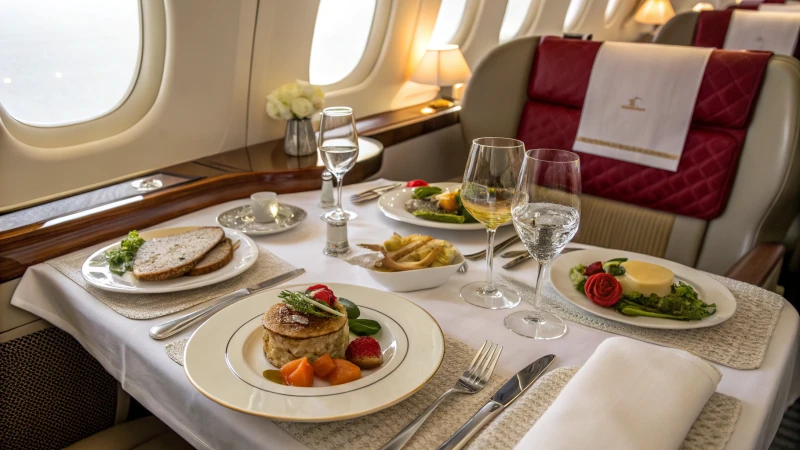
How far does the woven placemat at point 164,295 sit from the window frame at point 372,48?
7.01 ft

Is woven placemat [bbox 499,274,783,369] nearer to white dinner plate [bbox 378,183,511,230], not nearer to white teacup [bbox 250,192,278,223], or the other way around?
white dinner plate [bbox 378,183,511,230]

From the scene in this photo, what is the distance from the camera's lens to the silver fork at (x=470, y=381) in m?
0.83

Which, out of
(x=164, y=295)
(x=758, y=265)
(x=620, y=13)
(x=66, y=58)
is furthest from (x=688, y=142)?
(x=620, y=13)

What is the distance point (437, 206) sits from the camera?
1.71 m

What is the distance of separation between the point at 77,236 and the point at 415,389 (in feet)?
→ 3.61

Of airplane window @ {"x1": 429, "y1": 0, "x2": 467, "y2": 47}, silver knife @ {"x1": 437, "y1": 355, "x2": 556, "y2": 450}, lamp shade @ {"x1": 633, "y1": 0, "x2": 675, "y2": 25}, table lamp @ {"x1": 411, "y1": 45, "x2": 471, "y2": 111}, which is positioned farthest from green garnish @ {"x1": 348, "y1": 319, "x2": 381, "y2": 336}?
lamp shade @ {"x1": 633, "y1": 0, "x2": 675, "y2": 25}

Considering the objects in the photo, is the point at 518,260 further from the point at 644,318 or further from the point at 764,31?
the point at 764,31

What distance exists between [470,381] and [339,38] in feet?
9.36

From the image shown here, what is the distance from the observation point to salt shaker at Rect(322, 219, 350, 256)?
4.77 ft

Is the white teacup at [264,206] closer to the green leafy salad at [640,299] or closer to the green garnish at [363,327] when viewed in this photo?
the green garnish at [363,327]

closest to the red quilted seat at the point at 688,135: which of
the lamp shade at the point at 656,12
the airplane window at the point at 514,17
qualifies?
the airplane window at the point at 514,17

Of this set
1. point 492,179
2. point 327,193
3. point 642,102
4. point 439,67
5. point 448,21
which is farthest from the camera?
point 448,21

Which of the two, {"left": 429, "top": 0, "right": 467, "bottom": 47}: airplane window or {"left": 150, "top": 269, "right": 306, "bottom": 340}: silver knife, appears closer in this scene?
{"left": 150, "top": 269, "right": 306, "bottom": 340}: silver knife

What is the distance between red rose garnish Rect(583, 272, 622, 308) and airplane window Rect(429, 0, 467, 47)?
3.53m
